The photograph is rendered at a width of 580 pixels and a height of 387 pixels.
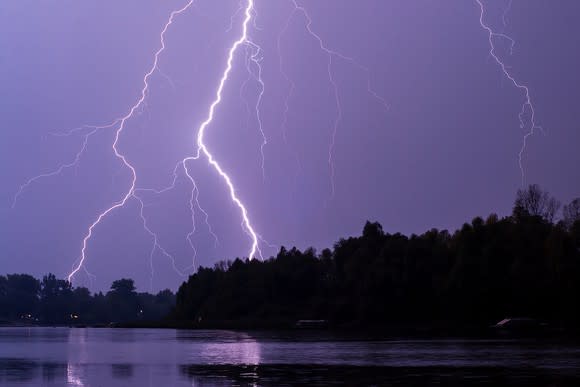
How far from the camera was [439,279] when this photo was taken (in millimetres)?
82125

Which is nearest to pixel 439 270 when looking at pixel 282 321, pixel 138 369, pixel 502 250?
pixel 502 250

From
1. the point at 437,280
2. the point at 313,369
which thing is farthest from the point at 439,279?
the point at 313,369

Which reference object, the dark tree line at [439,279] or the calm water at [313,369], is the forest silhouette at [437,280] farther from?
the calm water at [313,369]

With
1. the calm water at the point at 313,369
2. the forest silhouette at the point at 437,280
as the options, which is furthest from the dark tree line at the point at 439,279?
the calm water at the point at 313,369

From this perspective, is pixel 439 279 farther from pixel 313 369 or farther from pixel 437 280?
pixel 313 369

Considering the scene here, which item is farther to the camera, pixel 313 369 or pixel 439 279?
pixel 439 279

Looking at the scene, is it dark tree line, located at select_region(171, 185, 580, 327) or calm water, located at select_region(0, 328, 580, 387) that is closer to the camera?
calm water, located at select_region(0, 328, 580, 387)

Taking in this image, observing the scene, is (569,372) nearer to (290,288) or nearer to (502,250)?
(502,250)

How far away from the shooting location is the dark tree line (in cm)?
7131

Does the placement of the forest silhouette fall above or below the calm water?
above

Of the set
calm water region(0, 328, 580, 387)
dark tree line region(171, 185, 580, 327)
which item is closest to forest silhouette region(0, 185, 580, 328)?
dark tree line region(171, 185, 580, 327)

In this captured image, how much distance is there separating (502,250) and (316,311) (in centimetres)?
3077

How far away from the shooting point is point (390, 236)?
100188mm

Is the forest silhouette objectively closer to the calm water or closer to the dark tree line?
the dark tree line
